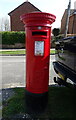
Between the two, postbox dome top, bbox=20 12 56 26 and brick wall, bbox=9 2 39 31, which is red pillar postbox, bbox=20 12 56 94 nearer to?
postbox dome top, bbox=20 12 56 26

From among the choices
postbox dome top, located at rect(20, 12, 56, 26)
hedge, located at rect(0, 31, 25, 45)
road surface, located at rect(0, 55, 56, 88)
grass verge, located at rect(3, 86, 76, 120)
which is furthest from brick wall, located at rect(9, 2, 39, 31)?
postbox dome top, located at rect(20, 12, 56, 26)

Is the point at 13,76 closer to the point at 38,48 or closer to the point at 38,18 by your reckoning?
the point at 38,48

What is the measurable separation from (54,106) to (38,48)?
1283mm

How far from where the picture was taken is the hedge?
20.3 metres

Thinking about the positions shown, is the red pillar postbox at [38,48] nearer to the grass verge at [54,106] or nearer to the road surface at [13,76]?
the grass verge at [54,106]

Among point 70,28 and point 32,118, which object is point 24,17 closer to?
point 32,118

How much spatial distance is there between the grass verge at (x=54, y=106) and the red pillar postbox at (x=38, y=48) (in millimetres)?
406

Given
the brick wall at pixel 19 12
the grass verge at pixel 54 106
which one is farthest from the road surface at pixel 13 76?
the brick wall at pixel 19 12

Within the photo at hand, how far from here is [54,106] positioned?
3.04m

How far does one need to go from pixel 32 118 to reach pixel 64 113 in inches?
25.0

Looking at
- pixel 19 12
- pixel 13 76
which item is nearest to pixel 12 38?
pixel 19 12

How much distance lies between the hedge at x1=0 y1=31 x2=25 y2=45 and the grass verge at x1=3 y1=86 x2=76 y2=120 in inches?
680

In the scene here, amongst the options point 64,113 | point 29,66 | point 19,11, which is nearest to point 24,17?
point 29,66

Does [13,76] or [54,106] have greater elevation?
[13,76]
